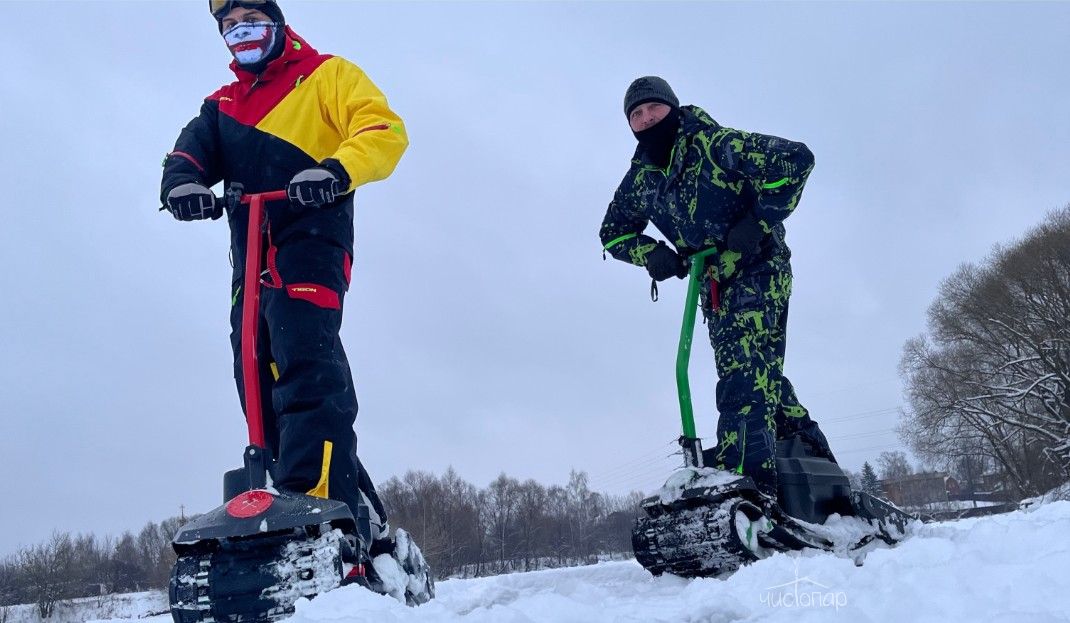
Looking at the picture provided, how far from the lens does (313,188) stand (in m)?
2.43

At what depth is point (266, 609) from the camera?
6.27ft

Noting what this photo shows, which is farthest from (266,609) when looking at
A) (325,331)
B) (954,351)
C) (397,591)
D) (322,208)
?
(954,351)

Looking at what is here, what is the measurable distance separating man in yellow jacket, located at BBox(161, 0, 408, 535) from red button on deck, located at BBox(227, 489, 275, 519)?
34 centimetres

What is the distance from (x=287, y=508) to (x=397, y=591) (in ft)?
2.02

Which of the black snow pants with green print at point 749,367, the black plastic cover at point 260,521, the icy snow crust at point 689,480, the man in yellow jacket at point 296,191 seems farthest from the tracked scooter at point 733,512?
the black plastic cover at point 260,521

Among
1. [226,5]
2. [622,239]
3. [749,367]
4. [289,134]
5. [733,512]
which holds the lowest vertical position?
[733,512]

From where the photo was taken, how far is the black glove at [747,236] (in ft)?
11.8

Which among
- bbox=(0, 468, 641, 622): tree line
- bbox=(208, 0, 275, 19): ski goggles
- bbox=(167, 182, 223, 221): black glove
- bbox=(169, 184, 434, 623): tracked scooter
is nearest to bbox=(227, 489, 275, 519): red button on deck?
bbox=(169, 184, 434, 623): tracked scooter

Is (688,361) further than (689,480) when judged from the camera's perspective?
Yes

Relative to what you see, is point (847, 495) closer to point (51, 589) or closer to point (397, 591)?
point (397, 591)

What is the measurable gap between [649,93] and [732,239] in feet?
2.79

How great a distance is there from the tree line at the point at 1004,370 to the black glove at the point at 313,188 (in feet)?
79.1

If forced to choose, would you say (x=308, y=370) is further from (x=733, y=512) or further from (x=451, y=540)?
(x=451, y=540)

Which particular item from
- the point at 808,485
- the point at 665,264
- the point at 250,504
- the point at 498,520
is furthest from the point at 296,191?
the point at 498,520
